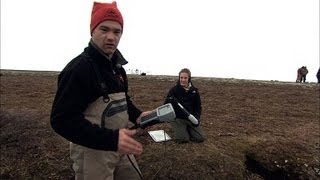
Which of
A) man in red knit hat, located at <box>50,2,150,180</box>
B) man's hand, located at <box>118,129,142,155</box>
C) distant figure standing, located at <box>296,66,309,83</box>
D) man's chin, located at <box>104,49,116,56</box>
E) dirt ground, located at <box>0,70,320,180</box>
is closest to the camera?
man's hand, located at <box>118,129,142,155</box>

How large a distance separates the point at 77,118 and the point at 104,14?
2.87 feet

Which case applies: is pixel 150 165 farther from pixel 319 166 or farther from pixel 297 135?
pixel 297 135

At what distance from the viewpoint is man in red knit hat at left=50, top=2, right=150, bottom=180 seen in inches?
114

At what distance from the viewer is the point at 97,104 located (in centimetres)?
314

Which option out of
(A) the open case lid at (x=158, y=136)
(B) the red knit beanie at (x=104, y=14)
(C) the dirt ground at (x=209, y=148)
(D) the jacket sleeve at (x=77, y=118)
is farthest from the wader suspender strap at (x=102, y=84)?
(A) the open case lid at (x=158, y=136)

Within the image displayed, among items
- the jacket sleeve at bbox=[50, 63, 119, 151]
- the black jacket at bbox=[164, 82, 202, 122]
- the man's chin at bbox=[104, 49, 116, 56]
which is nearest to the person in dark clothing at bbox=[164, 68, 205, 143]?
the black jacket at bbox=[164, 82, 202, 122]

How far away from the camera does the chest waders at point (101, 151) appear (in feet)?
10.3

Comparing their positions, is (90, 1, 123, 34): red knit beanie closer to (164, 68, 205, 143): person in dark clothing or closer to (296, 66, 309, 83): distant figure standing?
(164, 68, 205, 143): person in dark clothing

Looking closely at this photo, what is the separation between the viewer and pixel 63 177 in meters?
6.66

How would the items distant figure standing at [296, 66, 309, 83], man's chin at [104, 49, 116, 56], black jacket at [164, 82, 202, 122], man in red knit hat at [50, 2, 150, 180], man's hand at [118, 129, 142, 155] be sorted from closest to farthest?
man's hand at [118, 129, 142, 155] < man in red knit hat at [50, 2, 150, 180] < man's chin at [104, 49, 116, 56] < black jacket at [164, 82, 202, 122] < distant figure standing at [296, 66, 309, 83]

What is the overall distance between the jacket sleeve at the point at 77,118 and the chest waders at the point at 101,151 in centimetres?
16

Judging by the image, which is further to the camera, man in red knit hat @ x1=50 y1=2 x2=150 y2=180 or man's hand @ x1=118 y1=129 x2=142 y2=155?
man in red knit hat @ x1=50 y1=2 x2=150 y2=180

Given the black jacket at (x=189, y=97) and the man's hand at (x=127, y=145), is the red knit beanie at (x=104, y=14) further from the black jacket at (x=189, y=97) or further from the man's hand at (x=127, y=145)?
the black jacket at (x=189, y=97)

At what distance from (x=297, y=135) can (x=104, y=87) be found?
6975 mm
